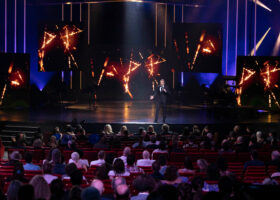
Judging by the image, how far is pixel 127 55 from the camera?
21.0 meters

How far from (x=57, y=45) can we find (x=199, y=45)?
5885 millimetres

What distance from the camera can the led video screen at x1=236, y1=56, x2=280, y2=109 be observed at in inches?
629

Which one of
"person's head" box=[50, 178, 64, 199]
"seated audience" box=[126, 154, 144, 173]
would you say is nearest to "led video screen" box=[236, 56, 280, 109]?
"seated audience" box=[126, 154, 144, 173]

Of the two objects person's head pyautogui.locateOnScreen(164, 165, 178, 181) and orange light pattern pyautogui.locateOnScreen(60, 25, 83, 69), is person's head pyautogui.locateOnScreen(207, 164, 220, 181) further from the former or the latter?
orange light pattern pyautogui.locateOnScreen(60, 25, 83, 69)

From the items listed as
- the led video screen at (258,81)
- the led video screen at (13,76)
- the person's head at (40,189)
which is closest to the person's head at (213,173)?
the person's head at (40,189)

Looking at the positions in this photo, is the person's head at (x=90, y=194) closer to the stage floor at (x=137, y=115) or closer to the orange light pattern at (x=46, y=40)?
the stage floor at (x=137, y=115)

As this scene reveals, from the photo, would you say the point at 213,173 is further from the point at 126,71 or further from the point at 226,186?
the point at 126,71

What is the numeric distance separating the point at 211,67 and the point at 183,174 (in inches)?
444

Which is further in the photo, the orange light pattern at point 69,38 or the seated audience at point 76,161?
the orange light pattern at point 69,38

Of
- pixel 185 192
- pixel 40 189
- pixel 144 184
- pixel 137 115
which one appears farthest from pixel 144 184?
pixel 137 115

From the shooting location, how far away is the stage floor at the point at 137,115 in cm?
1395

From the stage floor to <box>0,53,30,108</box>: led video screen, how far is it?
777 millimetres

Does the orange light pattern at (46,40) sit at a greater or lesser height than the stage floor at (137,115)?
greater

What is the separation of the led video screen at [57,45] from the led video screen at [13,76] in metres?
0.73
